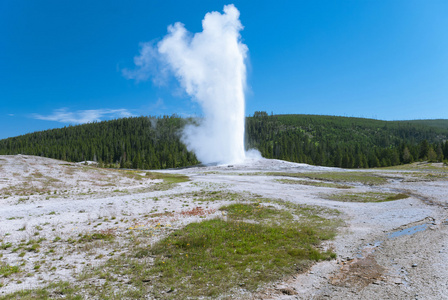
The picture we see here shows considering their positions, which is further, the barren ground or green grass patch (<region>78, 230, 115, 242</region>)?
green grass patch (<region>78, 230, 115, 242</region>)

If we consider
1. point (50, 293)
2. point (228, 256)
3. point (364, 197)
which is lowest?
point (364, 197)

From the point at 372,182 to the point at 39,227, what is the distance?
49716 mm

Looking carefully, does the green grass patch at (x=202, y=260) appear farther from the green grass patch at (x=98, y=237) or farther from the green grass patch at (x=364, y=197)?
the green grass patch at (x=364, y=197)

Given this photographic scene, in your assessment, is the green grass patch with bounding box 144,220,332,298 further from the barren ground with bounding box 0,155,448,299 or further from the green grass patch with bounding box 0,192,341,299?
the barren ground with bounding box 0,155,448,299

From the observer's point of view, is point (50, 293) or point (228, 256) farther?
point (228, 256)

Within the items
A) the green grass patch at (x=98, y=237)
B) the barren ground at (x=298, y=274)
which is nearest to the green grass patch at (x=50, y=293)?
the barren ground at (x=298, y=274)

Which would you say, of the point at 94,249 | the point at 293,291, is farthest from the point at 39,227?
the point at 293,291

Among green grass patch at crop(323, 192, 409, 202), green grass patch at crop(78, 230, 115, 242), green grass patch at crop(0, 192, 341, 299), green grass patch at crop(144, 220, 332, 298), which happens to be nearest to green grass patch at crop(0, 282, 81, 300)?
green grass patch at crop(0, 192, 341, 299)

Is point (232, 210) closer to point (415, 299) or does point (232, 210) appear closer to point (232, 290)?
point (232, 290)

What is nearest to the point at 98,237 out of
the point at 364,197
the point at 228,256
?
the point at 228,256

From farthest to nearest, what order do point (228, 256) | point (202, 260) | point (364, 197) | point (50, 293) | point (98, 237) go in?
point (364, 197)
point (98, 237)
point (228, 256)
point (202, 260)
point (50, 293)

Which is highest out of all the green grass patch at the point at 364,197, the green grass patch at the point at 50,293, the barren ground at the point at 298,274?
the green grass patch at the point at 50,293

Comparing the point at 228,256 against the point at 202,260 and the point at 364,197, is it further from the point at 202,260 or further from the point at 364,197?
the point at 364,197

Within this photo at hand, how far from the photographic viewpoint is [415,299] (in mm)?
7586
